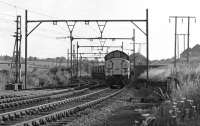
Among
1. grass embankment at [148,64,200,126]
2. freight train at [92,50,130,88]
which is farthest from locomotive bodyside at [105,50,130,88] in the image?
grass embankment at [148,64,200,126]

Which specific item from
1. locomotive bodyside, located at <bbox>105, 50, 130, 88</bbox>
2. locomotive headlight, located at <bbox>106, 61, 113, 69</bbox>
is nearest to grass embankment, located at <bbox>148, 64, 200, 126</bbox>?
locomotive bodyside, located at <bbox>105, 50, 130, 88</bbox>

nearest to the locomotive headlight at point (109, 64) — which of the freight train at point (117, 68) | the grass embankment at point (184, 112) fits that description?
the freight train at point (117, 68)

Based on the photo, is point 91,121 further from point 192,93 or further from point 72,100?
point 72,100

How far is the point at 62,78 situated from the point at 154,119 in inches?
2513

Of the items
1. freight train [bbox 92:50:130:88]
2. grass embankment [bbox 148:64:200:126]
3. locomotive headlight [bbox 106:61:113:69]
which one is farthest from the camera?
locomotive headlight [bbox 106:61:113:69]

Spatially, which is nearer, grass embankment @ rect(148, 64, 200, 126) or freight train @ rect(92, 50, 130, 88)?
grass embankment @ rect(148, 64, 200, 126)

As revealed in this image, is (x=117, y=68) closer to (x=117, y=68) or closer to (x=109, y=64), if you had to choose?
(x=117, y=68)

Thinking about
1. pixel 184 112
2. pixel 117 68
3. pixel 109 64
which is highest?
pixel 109 64

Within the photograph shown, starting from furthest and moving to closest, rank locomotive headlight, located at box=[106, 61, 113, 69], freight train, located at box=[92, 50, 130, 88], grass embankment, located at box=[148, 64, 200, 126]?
locomotive headlight, located at box=[106, 61, 113, 69], freight train, located at box=[92, 50, 130, 88], grass embankment, located at box=[148, 64, 200, 126]

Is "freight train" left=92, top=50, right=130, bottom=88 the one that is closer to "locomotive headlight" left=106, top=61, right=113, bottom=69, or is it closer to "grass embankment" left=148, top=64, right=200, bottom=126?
"locomotive headlight" left=106, top=61, right=113, bottom=69

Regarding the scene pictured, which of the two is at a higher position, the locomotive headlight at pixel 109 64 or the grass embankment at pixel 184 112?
the locomotive headlight at pixel 109 64

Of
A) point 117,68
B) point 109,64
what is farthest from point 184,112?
point 109,64

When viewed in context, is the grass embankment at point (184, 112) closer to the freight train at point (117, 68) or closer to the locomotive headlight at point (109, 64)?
the freight train at point (117, 68)

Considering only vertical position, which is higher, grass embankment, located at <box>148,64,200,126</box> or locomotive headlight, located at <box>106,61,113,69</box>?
locomotive headlight, located at <box>106,61,113,69</box>
